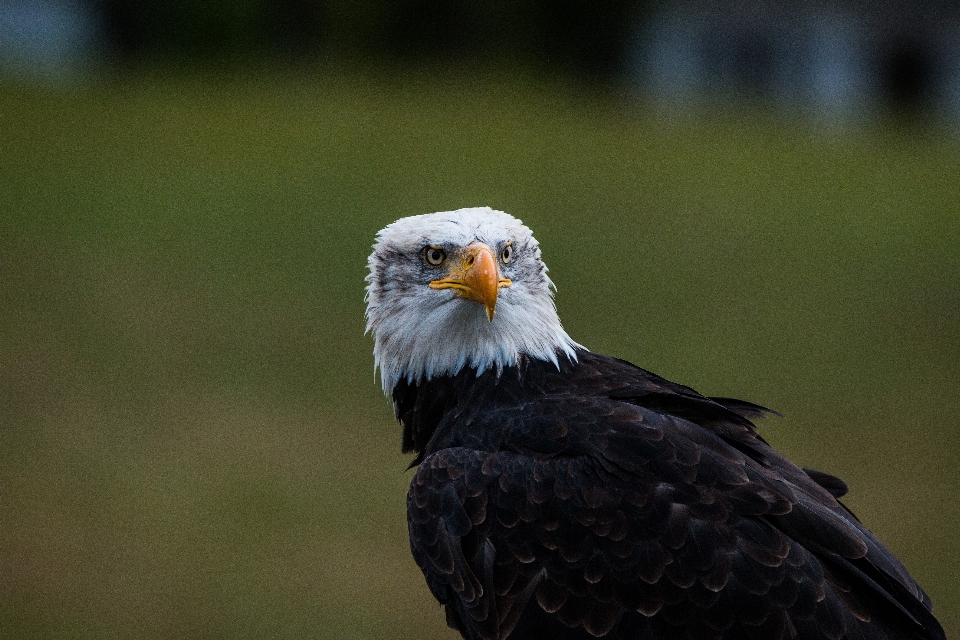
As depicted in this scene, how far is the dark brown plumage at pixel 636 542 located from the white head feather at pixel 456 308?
417 mm

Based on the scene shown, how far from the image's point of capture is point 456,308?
13.0 ft

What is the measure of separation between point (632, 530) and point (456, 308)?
1.04 metres

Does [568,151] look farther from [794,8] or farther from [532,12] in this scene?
[794,8]

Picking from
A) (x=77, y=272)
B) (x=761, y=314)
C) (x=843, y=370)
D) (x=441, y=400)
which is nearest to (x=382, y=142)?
(x=77, y=272)

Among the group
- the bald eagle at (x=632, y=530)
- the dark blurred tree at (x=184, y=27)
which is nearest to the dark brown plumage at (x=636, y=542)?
the bald eagle at (x=632, y=530)

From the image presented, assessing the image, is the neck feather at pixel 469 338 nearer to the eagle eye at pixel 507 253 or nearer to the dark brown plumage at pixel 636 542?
the eagle eye at pixel 507 253

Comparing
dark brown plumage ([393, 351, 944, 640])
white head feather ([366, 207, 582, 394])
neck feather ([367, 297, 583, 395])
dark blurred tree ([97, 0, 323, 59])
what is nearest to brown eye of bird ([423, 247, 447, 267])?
white head feather ([366, 207, 582, 394])

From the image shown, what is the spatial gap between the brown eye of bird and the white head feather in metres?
0.02

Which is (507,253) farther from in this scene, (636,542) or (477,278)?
(636,542)

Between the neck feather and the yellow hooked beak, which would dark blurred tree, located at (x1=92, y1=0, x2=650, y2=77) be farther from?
the yellow hooked beak

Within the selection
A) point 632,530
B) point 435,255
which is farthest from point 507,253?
point 632,530

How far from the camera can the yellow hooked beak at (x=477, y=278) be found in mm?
3707

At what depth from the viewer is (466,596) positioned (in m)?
3.50

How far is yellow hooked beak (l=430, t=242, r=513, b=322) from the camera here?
12.2ft
